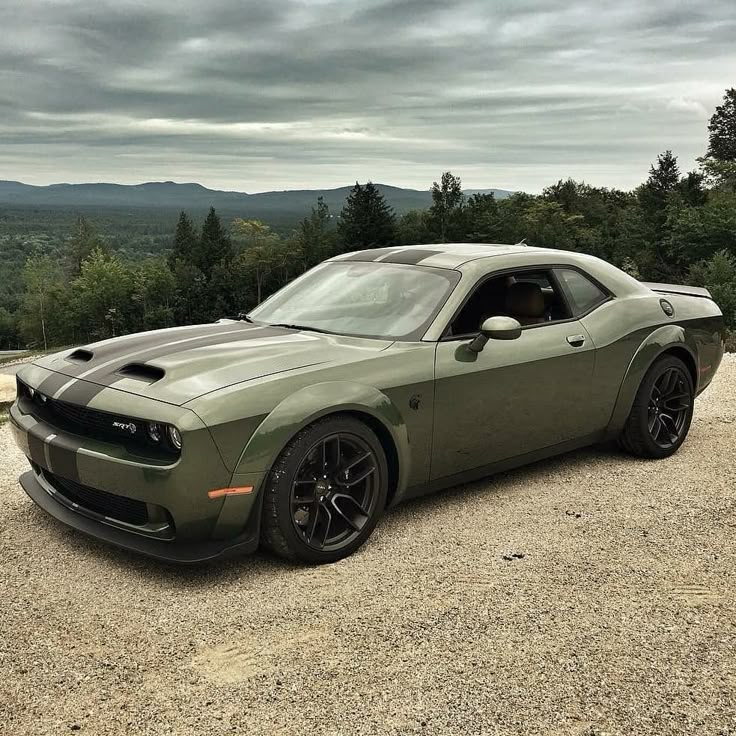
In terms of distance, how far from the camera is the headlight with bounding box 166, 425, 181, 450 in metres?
3.30

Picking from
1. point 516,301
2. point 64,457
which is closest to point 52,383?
point 64,457

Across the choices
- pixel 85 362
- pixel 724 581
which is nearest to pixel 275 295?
pixel 85 362

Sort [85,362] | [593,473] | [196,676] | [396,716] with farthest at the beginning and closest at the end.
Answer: [593,473] < [85,362] < [196,676] < [396,716]

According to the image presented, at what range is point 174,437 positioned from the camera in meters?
3.32

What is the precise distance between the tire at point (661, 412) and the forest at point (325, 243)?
224ft

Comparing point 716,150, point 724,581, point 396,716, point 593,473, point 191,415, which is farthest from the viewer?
point 716,150

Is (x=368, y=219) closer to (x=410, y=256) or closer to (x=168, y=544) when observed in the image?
(x=410, y=256)

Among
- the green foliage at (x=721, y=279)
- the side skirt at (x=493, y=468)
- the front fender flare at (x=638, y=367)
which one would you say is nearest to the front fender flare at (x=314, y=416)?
the side skirt at (x=493, y=468)

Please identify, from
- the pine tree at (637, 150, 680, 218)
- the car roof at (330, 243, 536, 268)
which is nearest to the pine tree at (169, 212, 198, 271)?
the pine tree at (637, 150, 680, 218)

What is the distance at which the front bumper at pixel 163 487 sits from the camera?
329 centimetres

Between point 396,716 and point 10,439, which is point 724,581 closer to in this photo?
point 396,716

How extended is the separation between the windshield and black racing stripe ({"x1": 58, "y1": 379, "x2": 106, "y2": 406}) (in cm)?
135

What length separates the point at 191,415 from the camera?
3.29 metres

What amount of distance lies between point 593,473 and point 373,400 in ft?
7.24
